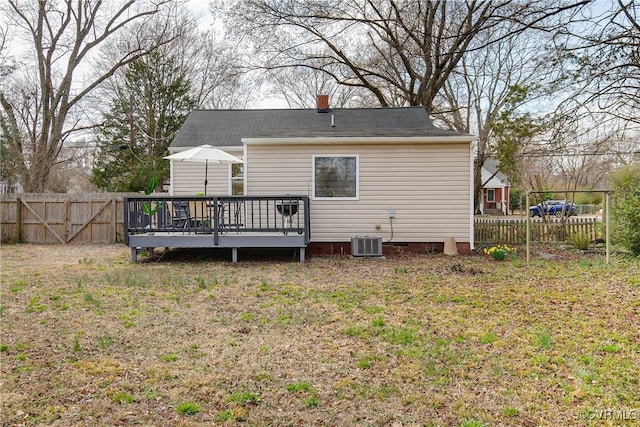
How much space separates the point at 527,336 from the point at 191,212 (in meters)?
6.80

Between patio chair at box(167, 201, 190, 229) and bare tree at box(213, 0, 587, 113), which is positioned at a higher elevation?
bare tree at box(213, 0, 587, 113)

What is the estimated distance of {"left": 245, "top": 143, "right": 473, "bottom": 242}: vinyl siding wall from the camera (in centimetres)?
973

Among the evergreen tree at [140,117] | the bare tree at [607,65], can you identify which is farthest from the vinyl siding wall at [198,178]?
the evergreen tree at [140,117]

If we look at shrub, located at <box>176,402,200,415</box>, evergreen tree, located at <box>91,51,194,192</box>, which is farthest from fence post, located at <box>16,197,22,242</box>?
shrub, located at <box>176,402,200,415</box>

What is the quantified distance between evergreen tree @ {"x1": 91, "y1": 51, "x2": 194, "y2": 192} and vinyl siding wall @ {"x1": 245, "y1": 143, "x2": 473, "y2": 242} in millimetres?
14170

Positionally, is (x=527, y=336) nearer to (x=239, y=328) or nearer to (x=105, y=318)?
(x=239, y=328)

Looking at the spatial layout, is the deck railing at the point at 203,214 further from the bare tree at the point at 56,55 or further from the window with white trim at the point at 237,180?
the bare tree at the point at 56,55

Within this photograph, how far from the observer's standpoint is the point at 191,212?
29.9 ft

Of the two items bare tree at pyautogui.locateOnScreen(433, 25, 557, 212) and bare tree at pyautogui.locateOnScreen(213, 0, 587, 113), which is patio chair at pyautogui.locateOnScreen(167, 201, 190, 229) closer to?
bare tree at pyautogui.locateOnScreen(213, 0, 587, 113)

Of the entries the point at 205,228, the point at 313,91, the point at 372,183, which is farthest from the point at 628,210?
the point at 313,91

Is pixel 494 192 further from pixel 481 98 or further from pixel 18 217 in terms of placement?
pixel 18 217

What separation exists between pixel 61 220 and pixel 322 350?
1149cm

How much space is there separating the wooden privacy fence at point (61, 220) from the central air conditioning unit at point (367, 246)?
722cm

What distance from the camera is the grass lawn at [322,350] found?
2.90m
